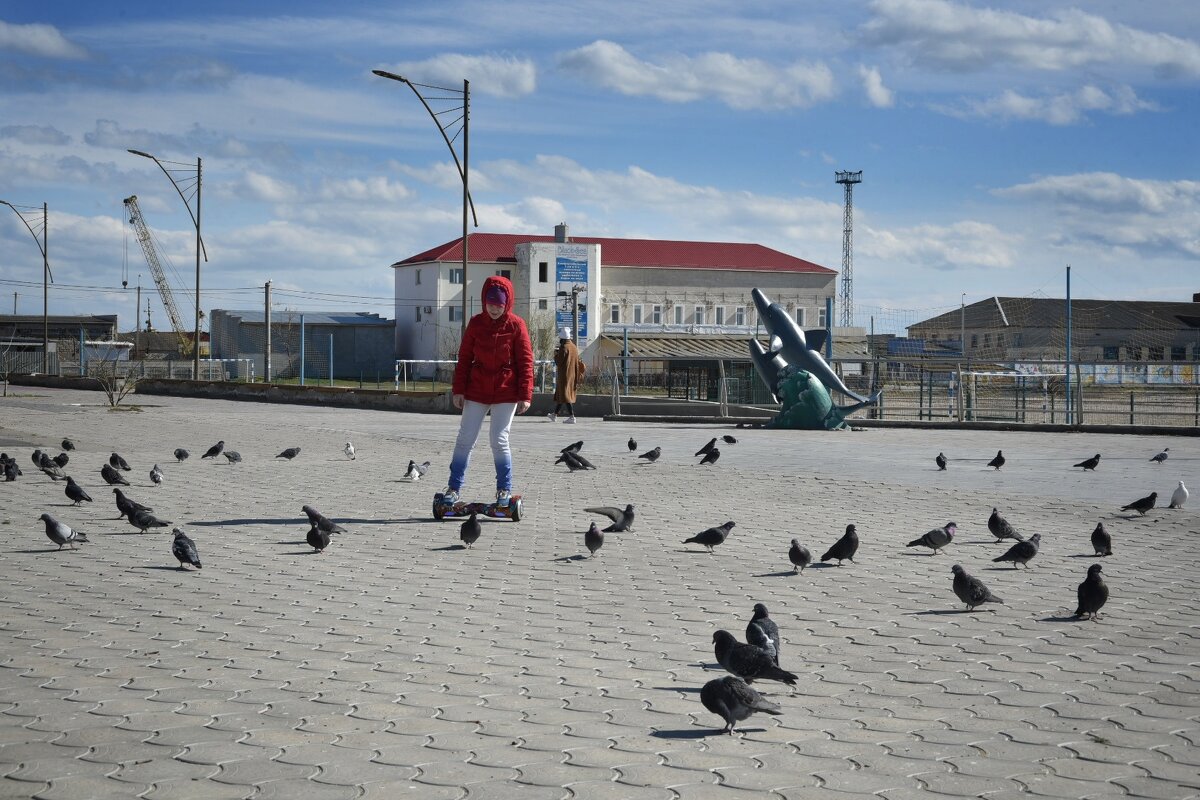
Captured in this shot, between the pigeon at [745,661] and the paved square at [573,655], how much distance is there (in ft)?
0.60

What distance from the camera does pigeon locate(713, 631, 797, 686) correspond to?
4973mm

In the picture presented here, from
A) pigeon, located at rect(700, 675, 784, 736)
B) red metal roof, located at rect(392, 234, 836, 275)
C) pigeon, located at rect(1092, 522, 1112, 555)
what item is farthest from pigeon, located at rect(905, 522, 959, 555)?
red metal roof, located at rect(392, 234, 836, 275)

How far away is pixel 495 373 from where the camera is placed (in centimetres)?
1047

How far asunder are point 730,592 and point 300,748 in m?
3.76

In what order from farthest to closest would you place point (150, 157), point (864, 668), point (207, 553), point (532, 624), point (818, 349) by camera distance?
point (150, 157), point (818, 349), point (207, 553), point (532, 624), point (864, 668)

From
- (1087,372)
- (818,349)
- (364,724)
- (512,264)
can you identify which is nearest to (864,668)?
(364,724)

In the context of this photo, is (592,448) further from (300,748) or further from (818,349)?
(300,748)

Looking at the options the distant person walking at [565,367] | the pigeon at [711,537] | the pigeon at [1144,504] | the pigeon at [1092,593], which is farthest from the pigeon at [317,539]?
the distant person walking at [565,367]

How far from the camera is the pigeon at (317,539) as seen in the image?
8.86 meters

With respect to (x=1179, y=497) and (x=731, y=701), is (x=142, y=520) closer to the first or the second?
(x=731, y=701)

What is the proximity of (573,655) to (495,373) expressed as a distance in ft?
16.0

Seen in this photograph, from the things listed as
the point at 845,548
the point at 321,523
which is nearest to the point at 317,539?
the point at 321,523

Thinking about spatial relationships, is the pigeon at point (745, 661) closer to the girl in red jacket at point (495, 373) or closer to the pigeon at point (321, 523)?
the pigeon at point (321, 523)

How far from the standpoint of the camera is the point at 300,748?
14.2 ft
